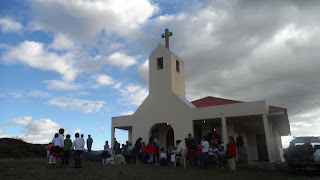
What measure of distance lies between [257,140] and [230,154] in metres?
11.4

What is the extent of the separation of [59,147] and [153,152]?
5464 millimetres

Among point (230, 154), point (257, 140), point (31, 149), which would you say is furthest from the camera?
point (31, 149)

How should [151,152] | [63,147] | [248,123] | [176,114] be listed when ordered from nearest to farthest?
[63,147] < [151,152] < [176,114] < [248,123]

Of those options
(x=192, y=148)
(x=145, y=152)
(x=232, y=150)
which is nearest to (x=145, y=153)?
(x=145, y=152)

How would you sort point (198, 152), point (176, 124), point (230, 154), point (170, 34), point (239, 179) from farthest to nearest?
point (170, 34) → point (176, 124) → point (198, 152) → point (230, 154) → point (239, 179)

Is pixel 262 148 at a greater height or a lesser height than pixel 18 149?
lesser

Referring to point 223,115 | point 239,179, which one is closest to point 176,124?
point 223,115

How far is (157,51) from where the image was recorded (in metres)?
19.3

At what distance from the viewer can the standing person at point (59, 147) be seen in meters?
10.6

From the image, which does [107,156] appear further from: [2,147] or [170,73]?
[2,147]

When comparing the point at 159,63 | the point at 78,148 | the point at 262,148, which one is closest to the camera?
the point at 78,148

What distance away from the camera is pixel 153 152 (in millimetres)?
14695

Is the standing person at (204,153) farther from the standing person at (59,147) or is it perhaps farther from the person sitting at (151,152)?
the standing person at (59,147)

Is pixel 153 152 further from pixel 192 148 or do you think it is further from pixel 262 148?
pixel 262 148
